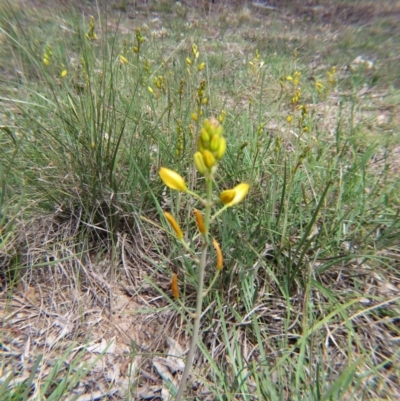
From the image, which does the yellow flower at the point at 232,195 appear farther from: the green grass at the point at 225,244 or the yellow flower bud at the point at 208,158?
the green grass at the point at 225,244

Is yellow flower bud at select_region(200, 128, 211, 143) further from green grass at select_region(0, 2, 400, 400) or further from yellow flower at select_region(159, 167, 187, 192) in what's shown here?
green grass at select_region(0, 2, 400, 400)

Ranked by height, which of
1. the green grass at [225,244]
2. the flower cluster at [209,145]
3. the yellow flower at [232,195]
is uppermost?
the flower cluster at [209,145]

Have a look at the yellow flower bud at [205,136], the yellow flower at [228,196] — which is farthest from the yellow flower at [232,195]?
the yellow flower bud at [205,136]

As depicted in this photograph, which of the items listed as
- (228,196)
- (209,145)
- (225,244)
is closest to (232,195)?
(228,196)

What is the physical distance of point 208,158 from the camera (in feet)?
2.08

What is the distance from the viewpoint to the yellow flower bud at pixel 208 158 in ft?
2.07

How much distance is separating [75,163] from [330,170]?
4.29ft

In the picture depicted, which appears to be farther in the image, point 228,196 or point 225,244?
point 225,244

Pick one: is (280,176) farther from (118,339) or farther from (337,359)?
(118,339)

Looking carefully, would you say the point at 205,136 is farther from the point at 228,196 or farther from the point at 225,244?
the point at 225,244

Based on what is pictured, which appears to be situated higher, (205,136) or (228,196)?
(205,136)

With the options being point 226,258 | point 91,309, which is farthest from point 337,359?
point 91,309

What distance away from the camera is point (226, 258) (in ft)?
4.73

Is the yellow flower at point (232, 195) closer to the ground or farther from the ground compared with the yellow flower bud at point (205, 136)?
closer to the ground
